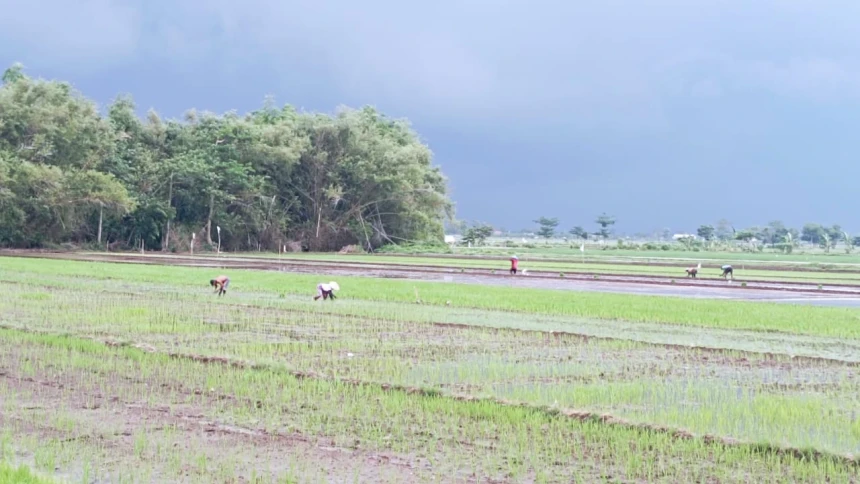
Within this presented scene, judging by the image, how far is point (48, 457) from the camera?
5551 millimetres

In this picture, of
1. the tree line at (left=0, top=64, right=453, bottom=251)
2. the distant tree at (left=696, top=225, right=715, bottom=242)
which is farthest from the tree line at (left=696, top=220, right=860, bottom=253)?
the tree line at (left=0, top=64, right=453, bottom=251)

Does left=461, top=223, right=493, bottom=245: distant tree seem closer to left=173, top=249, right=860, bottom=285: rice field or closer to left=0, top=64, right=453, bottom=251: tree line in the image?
left=0, top=64, right=453, bottom=251: tree line

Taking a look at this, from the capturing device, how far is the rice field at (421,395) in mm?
5605

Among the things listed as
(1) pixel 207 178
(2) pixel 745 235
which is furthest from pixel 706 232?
(1) pixel 207 178

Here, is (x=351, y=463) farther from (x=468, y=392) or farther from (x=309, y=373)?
(x=309, y=373)

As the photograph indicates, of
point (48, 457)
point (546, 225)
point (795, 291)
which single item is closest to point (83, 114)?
point (795, 291)

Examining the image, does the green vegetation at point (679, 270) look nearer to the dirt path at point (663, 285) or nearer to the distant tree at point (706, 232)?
the dirt path at point (663, 285)

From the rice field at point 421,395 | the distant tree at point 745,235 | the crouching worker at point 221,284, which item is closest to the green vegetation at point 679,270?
the rice field at point 421,395

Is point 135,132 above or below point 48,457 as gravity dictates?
above

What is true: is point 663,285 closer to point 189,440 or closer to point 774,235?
point 189,440

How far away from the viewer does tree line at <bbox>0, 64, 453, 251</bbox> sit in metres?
43.1

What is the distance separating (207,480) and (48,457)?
1.13 m

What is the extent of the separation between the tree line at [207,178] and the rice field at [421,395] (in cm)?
3021

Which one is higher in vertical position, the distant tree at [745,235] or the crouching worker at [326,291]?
the distant tree at [745,235]
